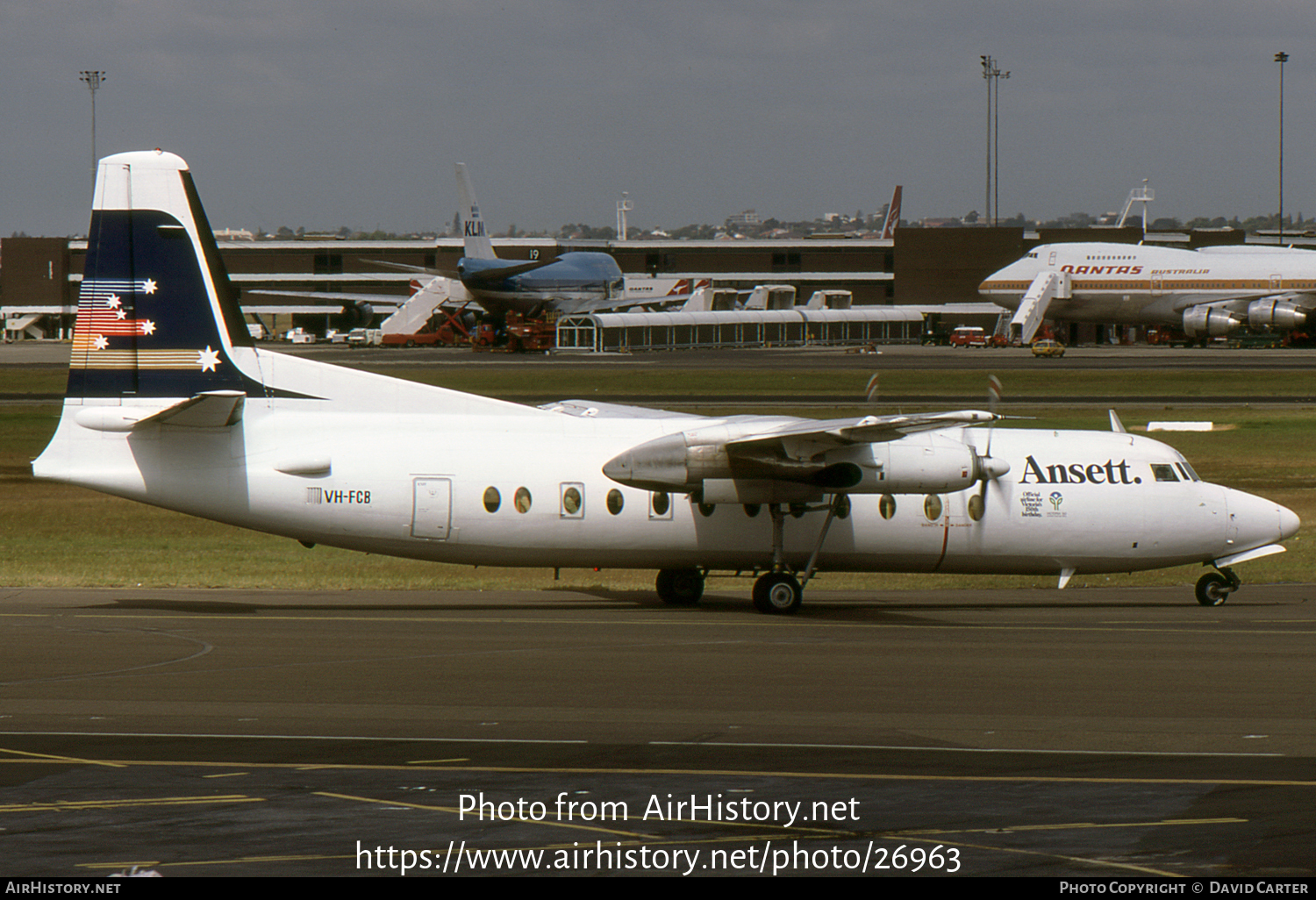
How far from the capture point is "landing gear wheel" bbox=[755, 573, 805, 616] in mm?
22094

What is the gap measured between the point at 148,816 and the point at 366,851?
1965mm

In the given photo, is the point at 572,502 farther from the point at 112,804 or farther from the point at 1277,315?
the point at 1277,315

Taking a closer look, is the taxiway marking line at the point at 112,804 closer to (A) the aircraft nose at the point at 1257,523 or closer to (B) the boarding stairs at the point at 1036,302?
(A) the aircraft nose at the point at 1257,523

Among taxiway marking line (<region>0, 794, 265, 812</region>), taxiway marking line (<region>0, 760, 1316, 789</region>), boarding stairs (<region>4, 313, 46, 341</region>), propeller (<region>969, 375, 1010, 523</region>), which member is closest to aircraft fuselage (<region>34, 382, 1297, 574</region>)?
propeller (<region>969, 375, 1010, 523</region>)

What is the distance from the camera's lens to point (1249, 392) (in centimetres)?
6581

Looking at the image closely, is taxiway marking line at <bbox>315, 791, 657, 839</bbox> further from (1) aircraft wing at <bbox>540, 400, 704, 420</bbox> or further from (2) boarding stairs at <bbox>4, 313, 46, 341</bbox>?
(2) boarding stairs at <bbox>4, 313, 46, 341</bbox>

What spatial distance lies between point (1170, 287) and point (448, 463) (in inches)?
3752

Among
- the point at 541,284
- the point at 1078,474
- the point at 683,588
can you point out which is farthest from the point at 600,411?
the point at 541,284

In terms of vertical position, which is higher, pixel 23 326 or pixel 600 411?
pixel 23 326

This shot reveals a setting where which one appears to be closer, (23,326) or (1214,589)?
(1214,589)

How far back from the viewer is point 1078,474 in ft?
76.8

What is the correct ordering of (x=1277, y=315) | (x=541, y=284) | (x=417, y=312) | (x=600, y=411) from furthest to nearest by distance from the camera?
(x=417, y=312) < (x=541, y=284) < (x=1277, y=315) < (x=600, y=411)
